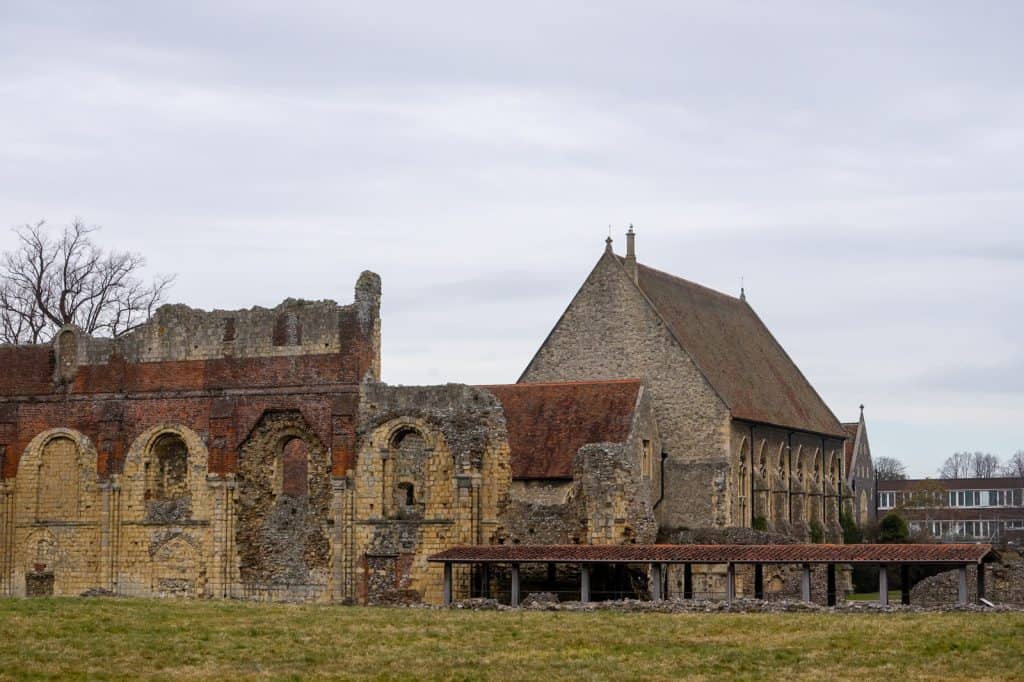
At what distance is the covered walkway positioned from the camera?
35.9 meters

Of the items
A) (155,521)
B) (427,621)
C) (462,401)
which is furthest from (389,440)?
(427,621)

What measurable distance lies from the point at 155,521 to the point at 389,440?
6.64 metres

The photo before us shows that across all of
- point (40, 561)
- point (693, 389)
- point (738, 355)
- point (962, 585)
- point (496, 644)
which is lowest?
point (496, 644)

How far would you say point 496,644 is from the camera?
28.9 meters

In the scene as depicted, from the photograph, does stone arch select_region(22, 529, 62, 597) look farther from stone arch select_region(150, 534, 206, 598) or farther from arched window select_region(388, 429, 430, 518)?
arched window select_region(388, 429, 430, 518)

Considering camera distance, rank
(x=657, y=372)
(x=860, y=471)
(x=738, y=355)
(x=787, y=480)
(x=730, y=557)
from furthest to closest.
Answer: (x=860, y=471), (x=738, y=355), (x=787, y=480), (x=657, y=372), (x=730, y=557)

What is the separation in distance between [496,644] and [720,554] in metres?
10.1

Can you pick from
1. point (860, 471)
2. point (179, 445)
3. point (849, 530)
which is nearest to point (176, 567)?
point (179, 445)

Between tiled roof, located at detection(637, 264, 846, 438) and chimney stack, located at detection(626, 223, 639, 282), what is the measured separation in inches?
17.2

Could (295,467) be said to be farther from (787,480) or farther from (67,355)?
(787,480)

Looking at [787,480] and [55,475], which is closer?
[55,475]

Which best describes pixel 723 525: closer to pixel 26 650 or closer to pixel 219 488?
pixel 219 488

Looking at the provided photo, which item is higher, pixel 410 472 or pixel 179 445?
pixel 179 445

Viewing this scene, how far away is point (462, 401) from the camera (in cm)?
4200
